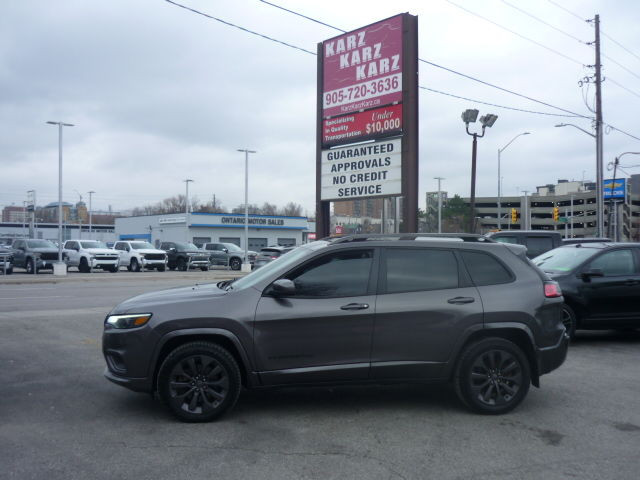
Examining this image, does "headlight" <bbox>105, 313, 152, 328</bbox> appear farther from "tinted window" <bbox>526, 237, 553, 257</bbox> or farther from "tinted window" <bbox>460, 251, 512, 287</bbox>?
"tinted window" <bbox>526, 237, 553, 257</bbox>

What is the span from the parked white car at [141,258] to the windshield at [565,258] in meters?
27.5

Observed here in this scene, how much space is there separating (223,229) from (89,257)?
34.7 m

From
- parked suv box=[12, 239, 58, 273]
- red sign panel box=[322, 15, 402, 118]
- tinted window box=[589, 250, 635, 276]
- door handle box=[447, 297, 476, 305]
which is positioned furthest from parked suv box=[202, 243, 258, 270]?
door handle box=[447, 297, 476, 305]

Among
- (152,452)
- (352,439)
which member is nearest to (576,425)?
(352,439)

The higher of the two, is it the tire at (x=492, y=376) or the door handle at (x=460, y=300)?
the door handle at (x=460, y=300)

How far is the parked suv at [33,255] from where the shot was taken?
31.5 m

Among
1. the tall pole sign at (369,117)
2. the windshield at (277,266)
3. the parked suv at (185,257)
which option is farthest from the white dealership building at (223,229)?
the windshield at (277,266)

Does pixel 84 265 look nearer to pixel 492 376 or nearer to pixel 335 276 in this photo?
pixel 335 276

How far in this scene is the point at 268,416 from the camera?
223 inches

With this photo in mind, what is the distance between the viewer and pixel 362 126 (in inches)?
563

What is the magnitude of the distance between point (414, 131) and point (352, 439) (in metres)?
9.49

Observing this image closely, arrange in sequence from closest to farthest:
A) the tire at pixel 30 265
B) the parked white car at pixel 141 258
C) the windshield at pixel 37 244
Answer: the tire at pixel 30 265 → the windshield at pixel 37 244 → the parked white car at pixel 141 258

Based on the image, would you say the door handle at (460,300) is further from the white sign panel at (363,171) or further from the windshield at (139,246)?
the windshield at (139,246)

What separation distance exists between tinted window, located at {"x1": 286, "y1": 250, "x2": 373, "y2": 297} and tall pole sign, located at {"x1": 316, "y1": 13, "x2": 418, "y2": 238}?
292 inches
